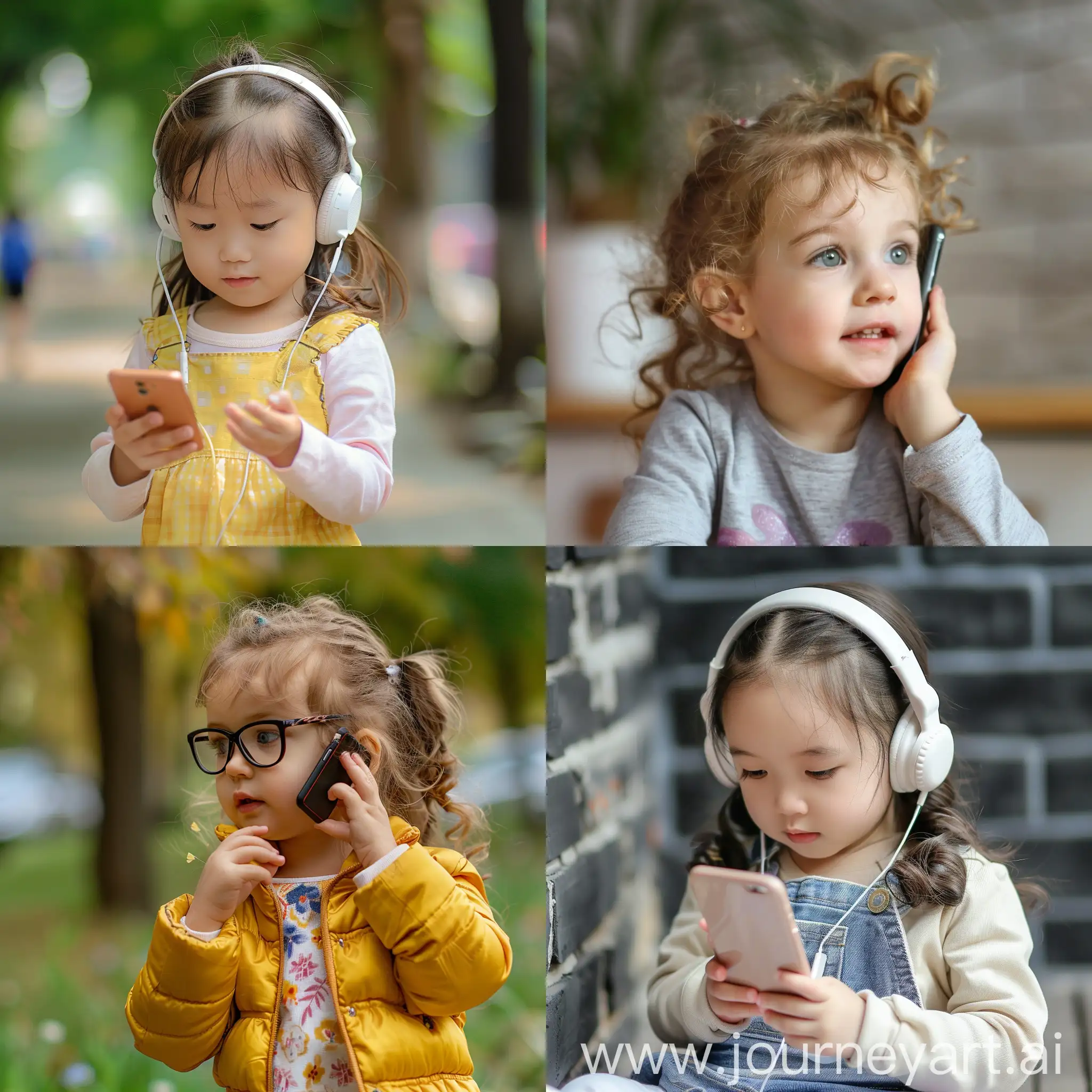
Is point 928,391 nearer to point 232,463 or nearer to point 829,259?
point 829,259

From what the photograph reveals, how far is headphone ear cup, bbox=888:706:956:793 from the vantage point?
1.03 m

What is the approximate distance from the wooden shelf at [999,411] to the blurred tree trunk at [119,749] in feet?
3.52

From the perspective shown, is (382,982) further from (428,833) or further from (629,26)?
(629,26)

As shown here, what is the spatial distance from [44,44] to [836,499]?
79.2 inches

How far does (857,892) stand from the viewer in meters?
1.07

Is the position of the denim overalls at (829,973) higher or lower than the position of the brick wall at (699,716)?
lower

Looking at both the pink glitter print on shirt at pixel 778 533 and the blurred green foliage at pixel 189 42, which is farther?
the blurred green foliage at pixel 189 42

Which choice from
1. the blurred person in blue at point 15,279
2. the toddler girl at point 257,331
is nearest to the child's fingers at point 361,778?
the toddler girl at point 257,331

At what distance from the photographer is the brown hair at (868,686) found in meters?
1.05

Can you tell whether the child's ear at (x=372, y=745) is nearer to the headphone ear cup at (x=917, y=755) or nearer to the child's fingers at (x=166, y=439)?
the child's fingers at (x=166, y=439)

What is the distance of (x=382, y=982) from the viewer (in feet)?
3.40

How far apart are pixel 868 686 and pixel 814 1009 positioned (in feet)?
Answer: 0.90

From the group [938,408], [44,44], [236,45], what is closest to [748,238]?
[938,408]

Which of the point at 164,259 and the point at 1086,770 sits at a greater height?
the point at 164,259
